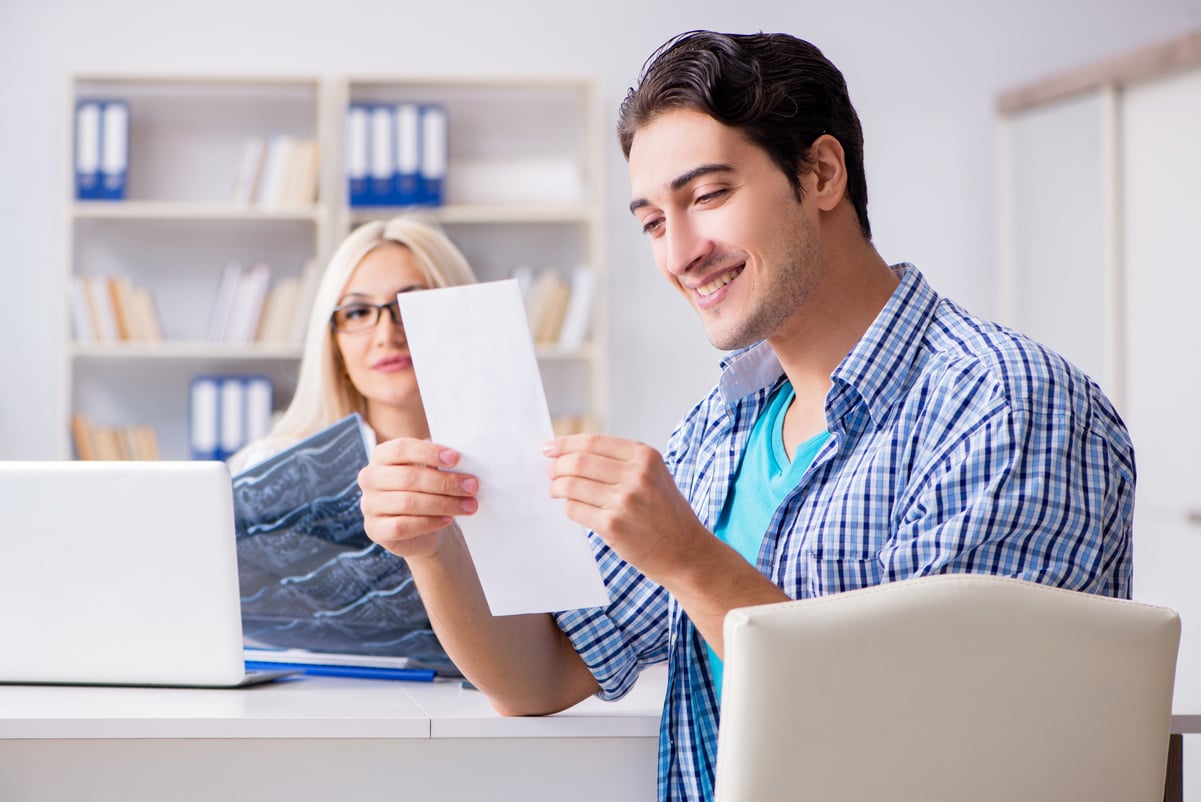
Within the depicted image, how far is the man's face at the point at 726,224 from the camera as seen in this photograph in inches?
49.0

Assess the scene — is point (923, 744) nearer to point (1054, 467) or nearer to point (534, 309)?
point (1054, 467)

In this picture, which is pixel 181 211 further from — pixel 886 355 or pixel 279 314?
pixel 886 355

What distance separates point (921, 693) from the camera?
863 millimetres

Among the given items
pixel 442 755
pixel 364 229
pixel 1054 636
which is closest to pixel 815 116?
pixel 1054 636

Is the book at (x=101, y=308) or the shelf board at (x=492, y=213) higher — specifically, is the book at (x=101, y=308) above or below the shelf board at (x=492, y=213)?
below

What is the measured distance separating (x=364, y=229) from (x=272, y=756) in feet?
4.48

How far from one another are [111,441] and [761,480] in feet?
10.1

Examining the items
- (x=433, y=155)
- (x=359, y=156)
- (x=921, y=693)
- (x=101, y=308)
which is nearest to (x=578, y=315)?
(x=433, y=155)

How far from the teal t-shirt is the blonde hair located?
1.10 metres

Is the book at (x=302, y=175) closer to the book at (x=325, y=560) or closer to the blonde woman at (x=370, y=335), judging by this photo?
the blonde woman at (x=370, y=335)

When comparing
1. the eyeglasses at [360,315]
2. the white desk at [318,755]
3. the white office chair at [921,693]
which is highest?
the eyeglasses at [360,315]

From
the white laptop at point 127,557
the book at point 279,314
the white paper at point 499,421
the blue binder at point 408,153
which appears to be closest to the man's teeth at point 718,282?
the white paper at point 499,421

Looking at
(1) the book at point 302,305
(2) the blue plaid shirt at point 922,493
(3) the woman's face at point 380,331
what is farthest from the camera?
(1) the book at point 302,305

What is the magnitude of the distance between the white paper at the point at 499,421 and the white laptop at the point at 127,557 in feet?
1.13
